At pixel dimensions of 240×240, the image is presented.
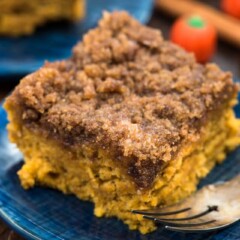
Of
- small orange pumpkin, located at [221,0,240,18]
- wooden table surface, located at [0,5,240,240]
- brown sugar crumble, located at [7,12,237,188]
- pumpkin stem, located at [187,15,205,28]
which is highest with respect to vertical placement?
small orange pumpkin, located at [221,0,240,18]

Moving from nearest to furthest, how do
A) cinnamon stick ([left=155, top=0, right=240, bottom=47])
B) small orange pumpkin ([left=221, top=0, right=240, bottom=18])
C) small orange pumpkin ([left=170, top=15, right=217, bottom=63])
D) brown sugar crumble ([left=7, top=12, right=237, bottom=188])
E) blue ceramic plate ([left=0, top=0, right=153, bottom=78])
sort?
brown sugar crumble ([left=7, top=12, right=237, bottom=188]), blue ceramic plate ([left=0, top=0, right=153, bottom=78]), small orange pumpkin ([left=170, top=15, right=217, bottom=63]), cinnamon stick ([left=155, top=0, right=240, bottom=47]), small orange pumpkin ([left=221, top=0, right=240, bottom=18])

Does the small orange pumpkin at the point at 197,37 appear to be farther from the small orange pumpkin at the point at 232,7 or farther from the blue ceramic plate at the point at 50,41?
the small orange pumpkin at the point at 232,7

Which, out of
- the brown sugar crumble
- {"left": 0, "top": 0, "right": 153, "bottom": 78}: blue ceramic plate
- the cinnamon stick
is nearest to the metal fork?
the brown sugar crumble

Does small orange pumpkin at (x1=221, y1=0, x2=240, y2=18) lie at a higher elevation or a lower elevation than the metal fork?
higher

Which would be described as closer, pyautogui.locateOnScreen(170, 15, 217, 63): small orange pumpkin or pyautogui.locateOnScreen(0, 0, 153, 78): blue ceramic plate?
pyautogui.locateOnScreen(0, 0, 153, 78): blue ceramic plate

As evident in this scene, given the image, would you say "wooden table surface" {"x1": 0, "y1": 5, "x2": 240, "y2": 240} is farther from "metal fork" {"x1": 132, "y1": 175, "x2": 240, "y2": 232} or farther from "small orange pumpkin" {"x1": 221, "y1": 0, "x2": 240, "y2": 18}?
"metal fork" {"x1": 132, "y1": 175, "x2": 240, "y2": 232}

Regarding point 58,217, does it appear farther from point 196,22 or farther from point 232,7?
point 232,7

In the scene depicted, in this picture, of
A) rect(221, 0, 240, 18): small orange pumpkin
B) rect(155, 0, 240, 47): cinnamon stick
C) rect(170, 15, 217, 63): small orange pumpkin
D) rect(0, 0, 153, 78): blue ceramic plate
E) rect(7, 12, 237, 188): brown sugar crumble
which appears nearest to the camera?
rect(7, 12, 237, 188): brown sugar crumble

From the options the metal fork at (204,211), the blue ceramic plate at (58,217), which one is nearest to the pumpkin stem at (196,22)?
the blue ceramic plate at (58,217)
